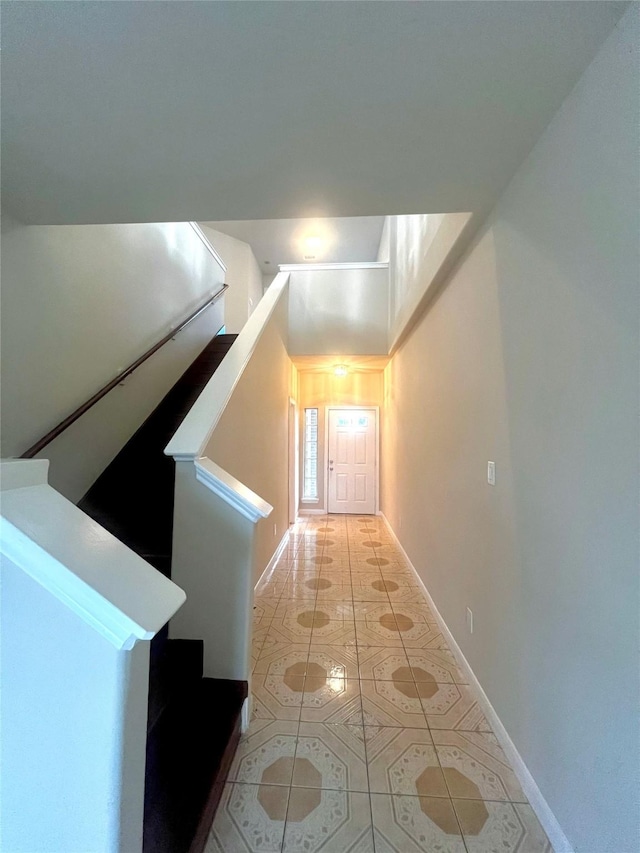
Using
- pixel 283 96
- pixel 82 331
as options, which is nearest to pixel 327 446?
pixel 82 331

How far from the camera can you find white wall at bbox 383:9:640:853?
2.90ft

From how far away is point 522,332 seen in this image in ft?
4.51

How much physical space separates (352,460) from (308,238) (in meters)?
3.88

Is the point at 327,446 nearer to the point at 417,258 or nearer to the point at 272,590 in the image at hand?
the point at 272,590

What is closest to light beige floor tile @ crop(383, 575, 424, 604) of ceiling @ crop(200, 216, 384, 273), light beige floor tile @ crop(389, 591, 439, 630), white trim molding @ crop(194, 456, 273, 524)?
light beige floor tile @ crop(389, 591, 439, 630)

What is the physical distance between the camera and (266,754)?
4.79 ft

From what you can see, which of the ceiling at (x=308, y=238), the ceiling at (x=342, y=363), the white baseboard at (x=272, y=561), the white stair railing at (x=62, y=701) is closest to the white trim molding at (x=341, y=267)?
the ceiling at (x=308, y=238)

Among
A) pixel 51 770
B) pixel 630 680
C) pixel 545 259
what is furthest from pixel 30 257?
pixel 630 680

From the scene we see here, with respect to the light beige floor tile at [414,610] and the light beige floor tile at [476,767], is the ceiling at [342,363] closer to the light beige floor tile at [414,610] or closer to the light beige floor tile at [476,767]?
the light beige floor tile at [414,610]

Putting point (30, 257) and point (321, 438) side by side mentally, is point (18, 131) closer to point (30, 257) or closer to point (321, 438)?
point (30, 257)

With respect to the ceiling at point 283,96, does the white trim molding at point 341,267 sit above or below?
above

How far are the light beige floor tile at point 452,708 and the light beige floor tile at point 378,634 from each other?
38 cm

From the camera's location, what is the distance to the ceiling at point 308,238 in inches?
207

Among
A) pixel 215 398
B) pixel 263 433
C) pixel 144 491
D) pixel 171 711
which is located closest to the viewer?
pixel 171 711
